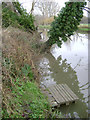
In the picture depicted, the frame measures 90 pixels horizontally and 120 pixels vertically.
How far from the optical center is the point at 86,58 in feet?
41.3

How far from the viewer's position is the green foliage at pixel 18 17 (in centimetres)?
1277

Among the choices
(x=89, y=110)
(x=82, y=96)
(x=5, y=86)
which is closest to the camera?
(x=5, y=86)

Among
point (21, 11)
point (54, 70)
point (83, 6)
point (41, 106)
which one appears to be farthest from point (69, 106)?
point (21, 11)

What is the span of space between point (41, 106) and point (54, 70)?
210 inches

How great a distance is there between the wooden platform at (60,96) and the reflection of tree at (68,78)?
29 cm

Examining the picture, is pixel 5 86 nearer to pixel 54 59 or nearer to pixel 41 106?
pixel 41 106

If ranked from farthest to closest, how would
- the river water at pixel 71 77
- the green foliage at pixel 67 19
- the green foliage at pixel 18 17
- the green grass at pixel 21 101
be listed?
the green foliage at pixel 18 17 < the green foliage at pixel 67 19 < the river water at pixel 71 77 < the green grass at pixel 21 101

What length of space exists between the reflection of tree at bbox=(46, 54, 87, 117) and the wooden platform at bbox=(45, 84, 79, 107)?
0.29 metres

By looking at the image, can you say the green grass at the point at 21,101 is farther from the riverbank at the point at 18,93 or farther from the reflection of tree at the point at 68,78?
the reflection of tree at the point at 68,78

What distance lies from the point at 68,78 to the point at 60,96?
281cm

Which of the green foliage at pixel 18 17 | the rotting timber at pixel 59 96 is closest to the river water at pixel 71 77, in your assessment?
the rotting timber at pixel 59 96

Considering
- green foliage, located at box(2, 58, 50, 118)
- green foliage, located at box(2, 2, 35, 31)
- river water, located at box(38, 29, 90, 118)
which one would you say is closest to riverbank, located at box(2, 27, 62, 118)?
green foliage, located at box(2, 58, 50, 118)

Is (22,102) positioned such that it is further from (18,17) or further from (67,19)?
(18,17)

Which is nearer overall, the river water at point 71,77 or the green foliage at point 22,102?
the green foliage at point 22,102
